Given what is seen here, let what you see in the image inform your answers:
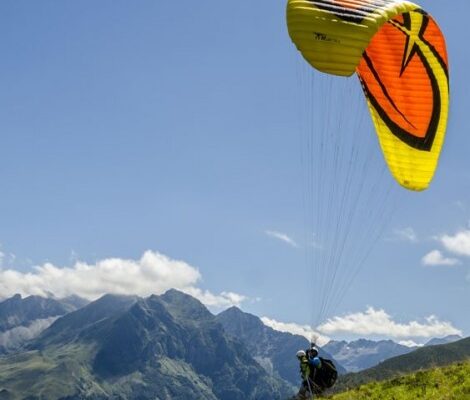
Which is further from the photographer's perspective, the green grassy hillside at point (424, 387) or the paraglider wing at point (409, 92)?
the paraglider wing at point (409, 92)

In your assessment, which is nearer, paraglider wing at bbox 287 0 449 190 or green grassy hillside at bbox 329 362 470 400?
green grassy hillside at bbox 329 362 470 400

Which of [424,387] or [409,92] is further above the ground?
[409,92]

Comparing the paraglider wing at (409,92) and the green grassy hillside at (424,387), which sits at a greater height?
the paraglider wing at (409,92)

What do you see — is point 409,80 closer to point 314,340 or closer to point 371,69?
point 371,69

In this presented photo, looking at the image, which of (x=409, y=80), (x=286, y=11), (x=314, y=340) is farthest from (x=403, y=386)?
(x=286, y=11)

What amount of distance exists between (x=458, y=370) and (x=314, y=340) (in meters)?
5.19

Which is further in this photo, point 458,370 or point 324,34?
point 458,370

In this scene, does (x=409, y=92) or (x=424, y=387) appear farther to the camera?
(x=409, y=92)

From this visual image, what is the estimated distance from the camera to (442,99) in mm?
22016

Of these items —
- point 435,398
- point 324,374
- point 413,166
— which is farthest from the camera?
point 413,166

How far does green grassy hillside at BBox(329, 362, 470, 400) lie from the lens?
1847cm

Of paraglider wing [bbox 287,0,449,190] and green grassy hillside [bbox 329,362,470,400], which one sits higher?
paraglider wing [bbox 287,0,449,190]

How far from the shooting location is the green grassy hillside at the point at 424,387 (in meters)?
18.5

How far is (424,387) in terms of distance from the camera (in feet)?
64.2
